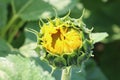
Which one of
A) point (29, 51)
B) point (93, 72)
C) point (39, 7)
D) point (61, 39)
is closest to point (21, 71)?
point (61, 39)

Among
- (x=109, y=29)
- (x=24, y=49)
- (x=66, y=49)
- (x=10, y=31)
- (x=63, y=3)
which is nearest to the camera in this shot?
(x=66, y=49)

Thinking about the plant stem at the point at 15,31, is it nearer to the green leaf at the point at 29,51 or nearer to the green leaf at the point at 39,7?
the green leaf at the point at 39,7

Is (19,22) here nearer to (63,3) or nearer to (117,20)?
(63,3)

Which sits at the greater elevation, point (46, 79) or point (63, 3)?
point (63, 3)

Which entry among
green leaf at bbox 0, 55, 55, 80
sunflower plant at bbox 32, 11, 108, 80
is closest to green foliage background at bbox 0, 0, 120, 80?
green leaf at bbox 0, 55, 55, 80

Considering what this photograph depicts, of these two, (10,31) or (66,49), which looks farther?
(10,31)

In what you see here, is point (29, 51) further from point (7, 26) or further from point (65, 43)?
point (65, 43)

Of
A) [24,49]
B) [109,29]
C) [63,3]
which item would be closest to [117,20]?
[109,29]

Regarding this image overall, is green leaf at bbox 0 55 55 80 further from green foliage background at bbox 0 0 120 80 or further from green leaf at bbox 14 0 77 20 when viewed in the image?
green leaf at bbox 14 0 77 20
